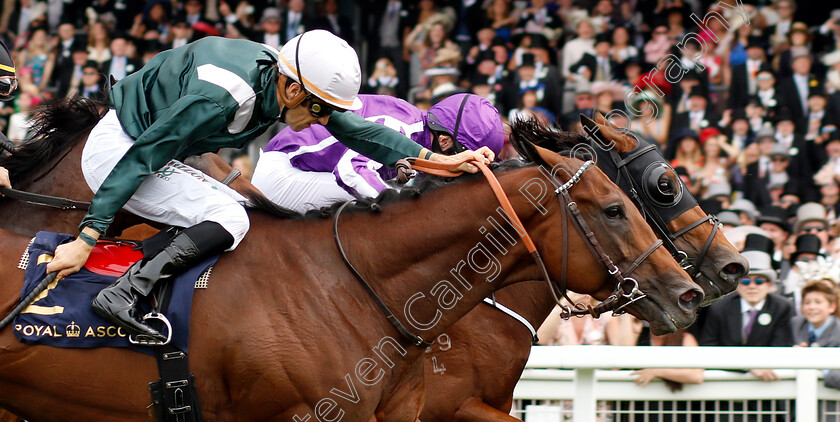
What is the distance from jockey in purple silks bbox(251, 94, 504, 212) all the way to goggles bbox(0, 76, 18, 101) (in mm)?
1263

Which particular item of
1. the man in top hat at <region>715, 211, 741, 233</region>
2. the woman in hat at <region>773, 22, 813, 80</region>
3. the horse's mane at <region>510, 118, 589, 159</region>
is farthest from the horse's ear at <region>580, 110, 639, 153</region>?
the woman in hat at <region>773, 22, 813, 80</region>

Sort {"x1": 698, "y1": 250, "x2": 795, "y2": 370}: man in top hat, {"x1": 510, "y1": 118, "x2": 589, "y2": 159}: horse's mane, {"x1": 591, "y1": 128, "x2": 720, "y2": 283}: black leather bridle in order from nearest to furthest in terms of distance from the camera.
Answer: {"x1": 510, "y1": 118, "x2": 589, "y2": 159}: horse's mane
{"x1": 591, "y1": 128, "x2": 720, "y2": 283}: black leather bridle
{"x1": 698, "y1": 250, "x2": 795, "y2": 370}: man in top hat

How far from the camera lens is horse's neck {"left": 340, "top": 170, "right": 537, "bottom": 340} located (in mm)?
3643

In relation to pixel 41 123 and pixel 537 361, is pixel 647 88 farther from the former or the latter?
pixel 41 123

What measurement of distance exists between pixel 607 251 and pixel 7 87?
2.52m

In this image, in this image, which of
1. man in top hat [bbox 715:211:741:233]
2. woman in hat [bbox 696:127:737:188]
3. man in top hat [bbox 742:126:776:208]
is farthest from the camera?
man in top hat [bbox 742:126:776:208]

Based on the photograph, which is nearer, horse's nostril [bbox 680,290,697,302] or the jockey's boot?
the jockey's boot

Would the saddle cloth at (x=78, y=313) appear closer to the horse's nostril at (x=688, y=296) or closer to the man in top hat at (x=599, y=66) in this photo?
the horse's nostril at (x=688, y=296)

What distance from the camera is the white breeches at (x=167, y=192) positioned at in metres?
3.68

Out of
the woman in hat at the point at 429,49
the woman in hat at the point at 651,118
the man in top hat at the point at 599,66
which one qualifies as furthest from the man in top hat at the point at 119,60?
A: the woman in hat at the point at 651,118

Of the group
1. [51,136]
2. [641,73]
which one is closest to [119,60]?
[641,73]

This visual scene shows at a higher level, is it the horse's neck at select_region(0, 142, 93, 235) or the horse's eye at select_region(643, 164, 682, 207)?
the horse's eye at select_region(643, 164, 682, 207)

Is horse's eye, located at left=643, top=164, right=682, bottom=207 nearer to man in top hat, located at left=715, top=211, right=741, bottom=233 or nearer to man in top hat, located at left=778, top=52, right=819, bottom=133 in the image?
man in top hat, located at left=715, top=211, right=741, bottom=233

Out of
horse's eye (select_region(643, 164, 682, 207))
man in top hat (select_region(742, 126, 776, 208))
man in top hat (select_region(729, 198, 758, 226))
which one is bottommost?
horse's eye (select_region(643, 164, 682, 207))
